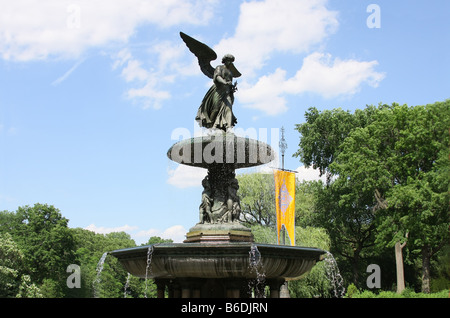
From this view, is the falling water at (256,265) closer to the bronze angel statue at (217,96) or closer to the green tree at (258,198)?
the bronze angel statue at (217,96)

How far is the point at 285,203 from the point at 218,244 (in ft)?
63.9

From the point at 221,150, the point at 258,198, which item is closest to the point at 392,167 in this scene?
the point at 258,198

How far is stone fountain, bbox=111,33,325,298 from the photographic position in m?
9.90

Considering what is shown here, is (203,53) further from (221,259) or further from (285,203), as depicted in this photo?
(285,203)

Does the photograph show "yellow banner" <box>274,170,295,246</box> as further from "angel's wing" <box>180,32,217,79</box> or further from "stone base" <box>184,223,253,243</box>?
"stone base" <box>184,223,253,243</box>

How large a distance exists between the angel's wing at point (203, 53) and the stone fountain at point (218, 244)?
2 centimetres

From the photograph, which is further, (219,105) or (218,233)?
(219,105)

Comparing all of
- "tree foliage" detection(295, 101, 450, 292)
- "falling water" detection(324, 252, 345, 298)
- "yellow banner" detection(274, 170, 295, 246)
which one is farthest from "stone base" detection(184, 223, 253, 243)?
"yellow banner" detection(274, 170, 295, 246)

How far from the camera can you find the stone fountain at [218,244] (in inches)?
390

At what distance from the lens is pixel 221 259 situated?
9.85 metres

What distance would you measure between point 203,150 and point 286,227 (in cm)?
1772

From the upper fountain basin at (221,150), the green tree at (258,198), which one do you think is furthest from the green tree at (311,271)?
the upper fountain basin at (221,150)
